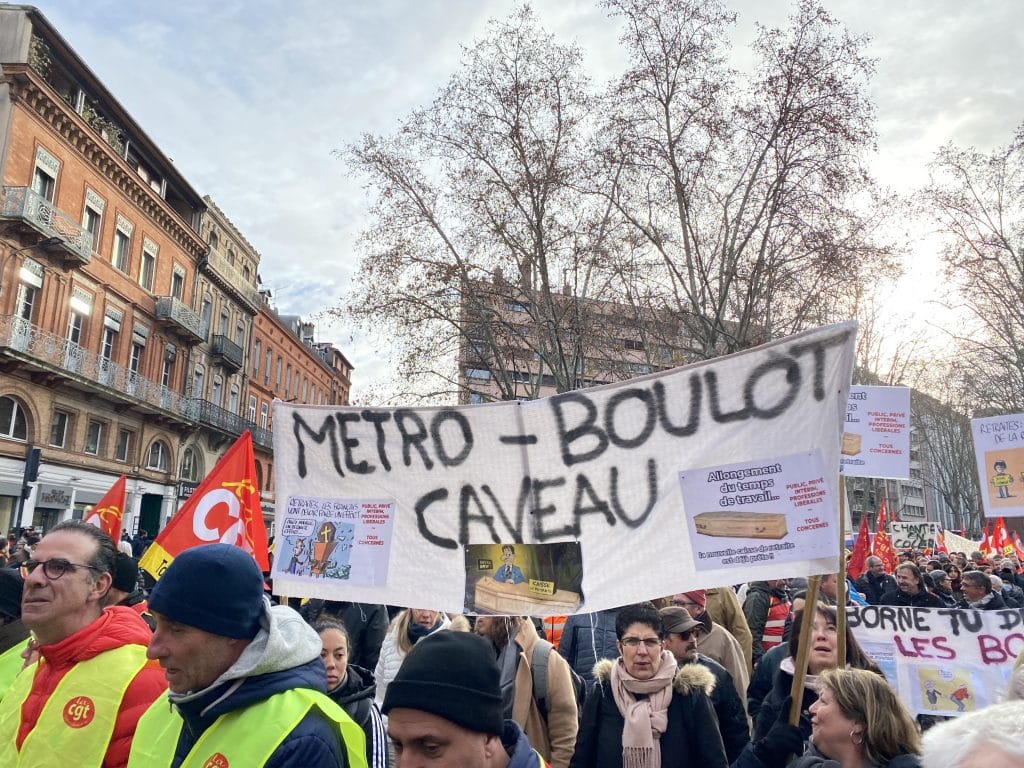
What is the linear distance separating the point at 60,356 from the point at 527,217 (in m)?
15.2

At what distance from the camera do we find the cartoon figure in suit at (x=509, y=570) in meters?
3.35

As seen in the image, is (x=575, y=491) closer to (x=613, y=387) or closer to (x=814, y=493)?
(x=613, y=387)

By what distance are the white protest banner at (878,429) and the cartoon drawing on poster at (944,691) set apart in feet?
4.87

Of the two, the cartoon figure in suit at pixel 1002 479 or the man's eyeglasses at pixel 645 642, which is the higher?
the cartoon figure in suit at pixel 1002 479

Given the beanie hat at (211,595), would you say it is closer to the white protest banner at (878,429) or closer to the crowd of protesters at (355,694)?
the crowd of protesters at (355,694)

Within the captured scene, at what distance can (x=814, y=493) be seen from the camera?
2.83 meters

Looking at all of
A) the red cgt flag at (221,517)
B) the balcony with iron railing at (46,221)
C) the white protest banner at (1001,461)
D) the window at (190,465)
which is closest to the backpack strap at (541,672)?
the red cgt flag at (221,517)

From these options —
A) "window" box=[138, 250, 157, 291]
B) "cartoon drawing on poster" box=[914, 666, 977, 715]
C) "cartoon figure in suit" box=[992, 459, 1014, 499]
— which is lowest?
"cartoon drawing on poster" box=[914, 666, 977, 715]

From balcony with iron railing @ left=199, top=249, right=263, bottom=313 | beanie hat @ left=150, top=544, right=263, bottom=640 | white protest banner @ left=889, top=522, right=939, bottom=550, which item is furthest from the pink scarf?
balcony with iron railing @ left=199, top=249, right=263, bottom=313

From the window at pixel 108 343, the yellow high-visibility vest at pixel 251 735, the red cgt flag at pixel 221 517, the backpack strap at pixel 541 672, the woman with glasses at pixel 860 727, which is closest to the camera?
A: the yellow high-visibility vest at pixel 251 735

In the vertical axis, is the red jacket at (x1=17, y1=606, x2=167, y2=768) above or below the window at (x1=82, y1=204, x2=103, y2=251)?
below

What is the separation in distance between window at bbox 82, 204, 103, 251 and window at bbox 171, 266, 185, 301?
565cm

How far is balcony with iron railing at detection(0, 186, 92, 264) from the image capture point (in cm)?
2089

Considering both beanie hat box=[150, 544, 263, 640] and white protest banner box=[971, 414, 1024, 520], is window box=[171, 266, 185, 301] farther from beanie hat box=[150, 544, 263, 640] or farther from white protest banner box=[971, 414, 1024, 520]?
beanie hat box=[150, 544, 263, 640]
